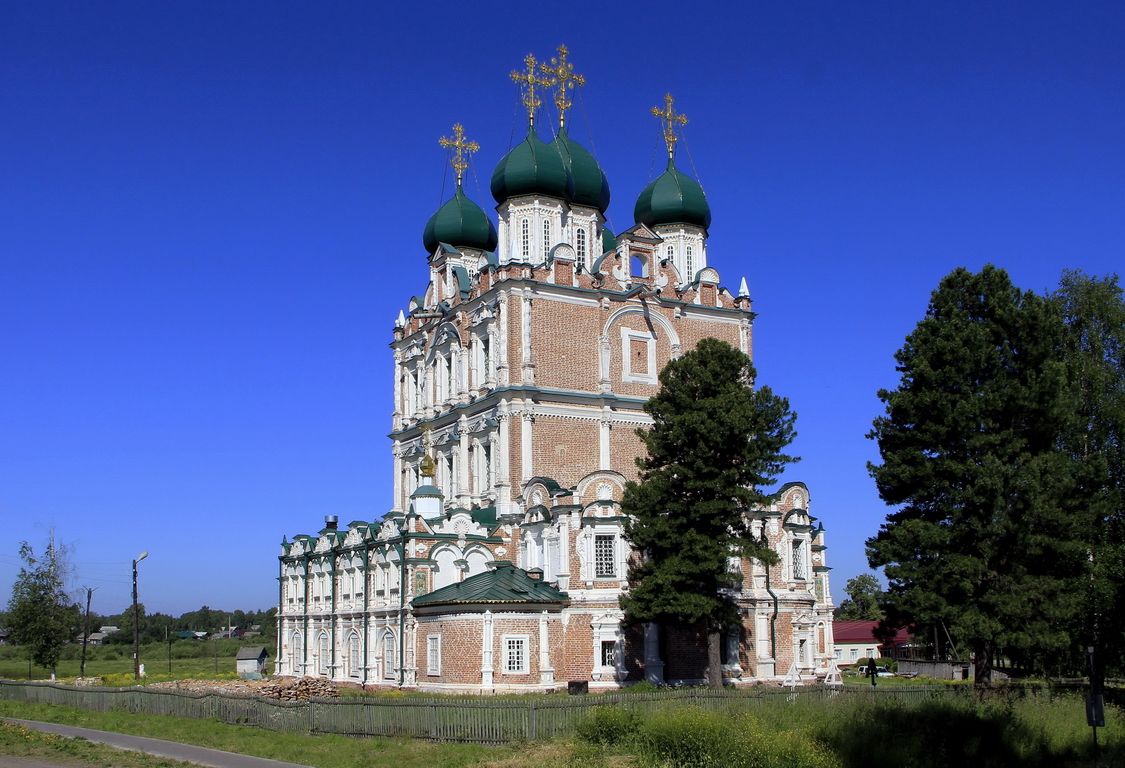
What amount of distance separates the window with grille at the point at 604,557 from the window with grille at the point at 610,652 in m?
2.13

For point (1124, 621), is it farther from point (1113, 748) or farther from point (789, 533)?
point (789, 533)

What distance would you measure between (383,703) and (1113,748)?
589 inches

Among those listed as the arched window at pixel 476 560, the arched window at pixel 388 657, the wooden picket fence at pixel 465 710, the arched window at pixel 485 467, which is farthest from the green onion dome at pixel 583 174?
the wooden picket fence at pixel 465 710

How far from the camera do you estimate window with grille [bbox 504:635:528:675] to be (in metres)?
37.4

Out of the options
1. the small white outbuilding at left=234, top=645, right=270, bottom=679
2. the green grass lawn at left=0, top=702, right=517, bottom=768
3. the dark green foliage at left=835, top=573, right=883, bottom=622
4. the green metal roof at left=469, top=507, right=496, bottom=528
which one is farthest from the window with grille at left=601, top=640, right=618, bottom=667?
the dark green foliage at left=835, top=573, right=883, bottom=622

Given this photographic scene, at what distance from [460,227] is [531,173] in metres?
7.80

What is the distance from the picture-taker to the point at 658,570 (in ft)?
114

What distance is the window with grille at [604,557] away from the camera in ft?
129

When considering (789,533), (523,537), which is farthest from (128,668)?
(789,533)

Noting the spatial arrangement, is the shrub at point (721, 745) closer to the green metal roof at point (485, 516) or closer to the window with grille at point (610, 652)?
the window with grille at point (610, 652)

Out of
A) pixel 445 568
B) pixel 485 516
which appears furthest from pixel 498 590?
pixel 485 516

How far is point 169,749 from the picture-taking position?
25000 mm

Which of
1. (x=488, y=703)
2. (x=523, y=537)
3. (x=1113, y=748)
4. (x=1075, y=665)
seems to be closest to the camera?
(x=1113, y=748)

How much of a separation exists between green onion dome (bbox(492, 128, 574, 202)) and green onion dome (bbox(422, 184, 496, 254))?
5.89m
